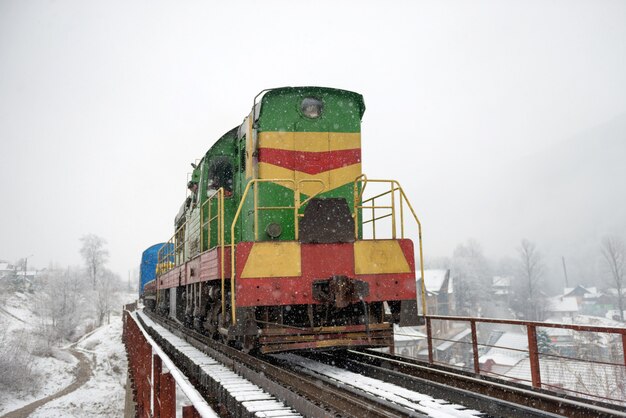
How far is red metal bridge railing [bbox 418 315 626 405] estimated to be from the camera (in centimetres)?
506

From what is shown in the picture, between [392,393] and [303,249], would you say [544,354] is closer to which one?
[392,393]

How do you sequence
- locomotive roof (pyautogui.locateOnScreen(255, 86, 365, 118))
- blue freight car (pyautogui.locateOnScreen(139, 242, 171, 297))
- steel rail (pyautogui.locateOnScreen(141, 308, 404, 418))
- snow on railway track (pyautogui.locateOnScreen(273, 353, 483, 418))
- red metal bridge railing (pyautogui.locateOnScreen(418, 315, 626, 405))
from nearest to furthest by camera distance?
steel rail (pyautogui.locateOnScreen(141, 308, 404, 418)) → snow on railway track (pyautogui.locateOnScreen(273, 353, 483, 418)) → red metal bridge railing (pyautogui.locateOnScreen(418, 315, 626, 405)) → locomotive roof (pyautogui.locateOnScreen(255, 86, 365, 118)) → blue freight car (pyautogui.locateOnScreen(139, 242, 171, 297))

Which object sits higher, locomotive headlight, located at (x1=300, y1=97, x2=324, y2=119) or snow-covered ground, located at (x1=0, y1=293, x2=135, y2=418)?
locomotive headlight, located at (x1=300, y1=97, x2=324, y2=119)

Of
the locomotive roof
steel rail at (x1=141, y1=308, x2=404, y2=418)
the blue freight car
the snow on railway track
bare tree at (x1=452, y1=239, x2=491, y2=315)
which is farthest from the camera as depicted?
bare tree at (x1=452, y1=239, x2=491, y2=315)

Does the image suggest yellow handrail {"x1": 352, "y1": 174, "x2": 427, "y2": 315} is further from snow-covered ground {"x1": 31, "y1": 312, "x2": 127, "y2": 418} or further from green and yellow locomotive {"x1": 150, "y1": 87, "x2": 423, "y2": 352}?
snow-covered ground {"x1": 31, "y1": 312, "x2": 127, "y2": 418}

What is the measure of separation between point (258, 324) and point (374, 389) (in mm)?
1877

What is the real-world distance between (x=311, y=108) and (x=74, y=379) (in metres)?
22.3

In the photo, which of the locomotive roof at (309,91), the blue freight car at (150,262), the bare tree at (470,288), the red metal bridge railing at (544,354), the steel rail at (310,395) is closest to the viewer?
the steel rail at (310,395)

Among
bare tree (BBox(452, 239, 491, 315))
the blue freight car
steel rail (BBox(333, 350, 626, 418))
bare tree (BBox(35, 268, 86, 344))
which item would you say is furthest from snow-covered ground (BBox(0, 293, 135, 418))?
bare tree (BBox(452, 239, 491, 315))

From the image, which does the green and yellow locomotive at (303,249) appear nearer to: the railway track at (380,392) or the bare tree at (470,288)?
the railway track at (380,392)

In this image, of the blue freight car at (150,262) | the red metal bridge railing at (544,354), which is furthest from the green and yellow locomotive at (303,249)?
the blue freight car at (150,262)

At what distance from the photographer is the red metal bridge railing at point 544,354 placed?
5063mm

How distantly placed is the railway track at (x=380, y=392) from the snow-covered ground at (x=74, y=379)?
11.7m

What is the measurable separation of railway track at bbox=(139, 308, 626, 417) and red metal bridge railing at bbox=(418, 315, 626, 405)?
1.31 ft
